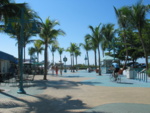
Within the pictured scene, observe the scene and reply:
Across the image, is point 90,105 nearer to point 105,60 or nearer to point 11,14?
point 11,14

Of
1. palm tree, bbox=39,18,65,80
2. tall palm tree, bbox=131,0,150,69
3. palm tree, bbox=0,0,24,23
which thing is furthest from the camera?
tall palm tree, bbox=131,0,150,69

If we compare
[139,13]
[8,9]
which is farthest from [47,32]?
[139,13]

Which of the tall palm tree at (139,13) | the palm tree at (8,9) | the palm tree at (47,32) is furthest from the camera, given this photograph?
Result: the tall palm tree at (139,13)

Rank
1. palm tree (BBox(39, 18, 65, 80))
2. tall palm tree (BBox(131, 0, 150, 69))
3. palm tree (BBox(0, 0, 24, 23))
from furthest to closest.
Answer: tall palm tree (BBox(131, 0, 150, 69))
palm tree (BBox(39, 18, 65, 80))
palm tree (BBox(0, 0, 24, 23))

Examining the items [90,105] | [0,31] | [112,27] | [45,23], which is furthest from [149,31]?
[90,105]

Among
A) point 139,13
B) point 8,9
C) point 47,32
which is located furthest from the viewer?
point 139,13

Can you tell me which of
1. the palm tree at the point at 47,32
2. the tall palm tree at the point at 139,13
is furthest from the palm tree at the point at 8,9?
the tall palm tree at the point at 139,13

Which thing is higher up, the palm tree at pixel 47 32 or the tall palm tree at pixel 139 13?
the tall palm tree at pixel 139 13

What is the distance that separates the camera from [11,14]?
39.4 feet

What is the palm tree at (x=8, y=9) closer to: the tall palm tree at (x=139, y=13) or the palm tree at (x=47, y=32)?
the palm tree at (x=47, y=32)

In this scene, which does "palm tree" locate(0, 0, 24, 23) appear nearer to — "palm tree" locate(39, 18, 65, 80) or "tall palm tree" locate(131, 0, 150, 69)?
"palm tree" locate(39, 18, 65, 80)

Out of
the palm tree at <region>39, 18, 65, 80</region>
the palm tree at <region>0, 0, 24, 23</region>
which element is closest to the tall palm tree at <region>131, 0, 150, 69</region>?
the palm tree at <region>39, 18, 65, 80</region>

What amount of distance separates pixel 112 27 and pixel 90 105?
39.8m

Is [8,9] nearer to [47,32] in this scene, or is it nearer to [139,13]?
[47,32]
